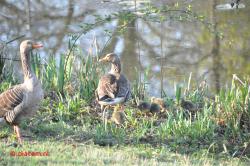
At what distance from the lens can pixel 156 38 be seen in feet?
55.1

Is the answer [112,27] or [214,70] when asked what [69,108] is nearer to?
[214,70]

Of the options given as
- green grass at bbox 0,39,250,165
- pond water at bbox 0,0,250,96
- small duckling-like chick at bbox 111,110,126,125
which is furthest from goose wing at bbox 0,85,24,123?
pond water at bbox 0,0,250,96

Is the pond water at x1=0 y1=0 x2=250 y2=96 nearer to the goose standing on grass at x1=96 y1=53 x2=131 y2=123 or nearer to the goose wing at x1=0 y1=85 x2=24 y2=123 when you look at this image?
the goose standing on grass at x1=96 y1=53 x2=131 y2=123

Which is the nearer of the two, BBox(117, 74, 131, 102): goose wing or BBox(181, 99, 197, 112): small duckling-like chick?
BBox(117, 74, 131, 102): goose wing

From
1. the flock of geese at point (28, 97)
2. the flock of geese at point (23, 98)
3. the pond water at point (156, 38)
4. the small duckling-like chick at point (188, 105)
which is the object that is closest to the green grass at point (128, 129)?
the small duckling-like chick at point (188, 105)

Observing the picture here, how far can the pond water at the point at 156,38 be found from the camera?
48.2ft

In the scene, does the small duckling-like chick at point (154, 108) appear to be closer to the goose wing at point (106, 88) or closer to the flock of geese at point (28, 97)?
the flock of geese at point (28, 97)

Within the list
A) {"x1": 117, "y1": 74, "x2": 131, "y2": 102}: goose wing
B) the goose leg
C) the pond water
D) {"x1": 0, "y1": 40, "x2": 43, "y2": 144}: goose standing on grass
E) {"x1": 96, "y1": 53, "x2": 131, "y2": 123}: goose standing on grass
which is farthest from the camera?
the pond water

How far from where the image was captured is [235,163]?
8703 mm

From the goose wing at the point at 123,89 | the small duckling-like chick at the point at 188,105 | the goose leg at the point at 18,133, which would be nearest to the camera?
the goose leg at the point at 18,133

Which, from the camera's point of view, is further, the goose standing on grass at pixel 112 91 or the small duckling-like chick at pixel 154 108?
the small duckling-like chick at pixel 154 108

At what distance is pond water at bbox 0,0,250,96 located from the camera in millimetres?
14680

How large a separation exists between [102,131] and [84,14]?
9.76m

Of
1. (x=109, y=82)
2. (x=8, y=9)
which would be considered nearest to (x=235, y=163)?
(x=109, y=82)
